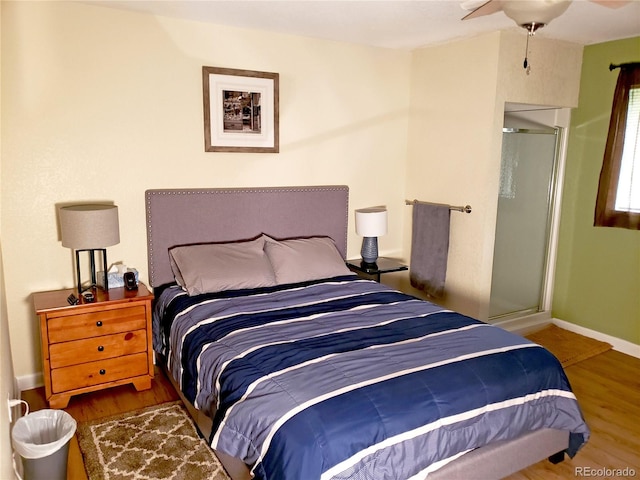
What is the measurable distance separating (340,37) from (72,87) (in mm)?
1867

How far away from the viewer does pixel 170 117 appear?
10.9ft

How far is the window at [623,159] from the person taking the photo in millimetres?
3660

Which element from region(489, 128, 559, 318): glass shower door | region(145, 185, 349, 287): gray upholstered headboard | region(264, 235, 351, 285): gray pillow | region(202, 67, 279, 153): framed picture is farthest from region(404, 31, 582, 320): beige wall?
region(202, 67, 279, 153): framed picture

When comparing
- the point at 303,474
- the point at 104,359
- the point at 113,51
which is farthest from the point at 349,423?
the point at 113,51

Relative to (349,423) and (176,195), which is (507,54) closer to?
(176,195)

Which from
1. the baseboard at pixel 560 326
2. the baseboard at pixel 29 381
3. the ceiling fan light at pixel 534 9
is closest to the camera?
the ceiling fan light at pixel 534 9

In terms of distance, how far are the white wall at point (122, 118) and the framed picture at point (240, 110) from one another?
0.06 metres

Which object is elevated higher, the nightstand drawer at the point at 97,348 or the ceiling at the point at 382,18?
the ceiling at the point at 382,18

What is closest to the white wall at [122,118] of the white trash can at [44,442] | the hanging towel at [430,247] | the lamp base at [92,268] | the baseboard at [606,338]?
the lamp base at [92,268]

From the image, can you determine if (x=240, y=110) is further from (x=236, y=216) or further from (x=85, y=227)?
(x=85, y=227)

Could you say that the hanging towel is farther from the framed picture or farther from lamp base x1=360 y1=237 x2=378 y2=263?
the framed picture

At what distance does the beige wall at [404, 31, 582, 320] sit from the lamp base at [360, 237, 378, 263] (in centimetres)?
59

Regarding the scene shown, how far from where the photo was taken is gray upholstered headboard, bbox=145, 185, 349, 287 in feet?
11.1

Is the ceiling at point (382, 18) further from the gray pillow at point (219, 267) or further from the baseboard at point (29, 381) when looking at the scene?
the baseboard at point (29, 381)
